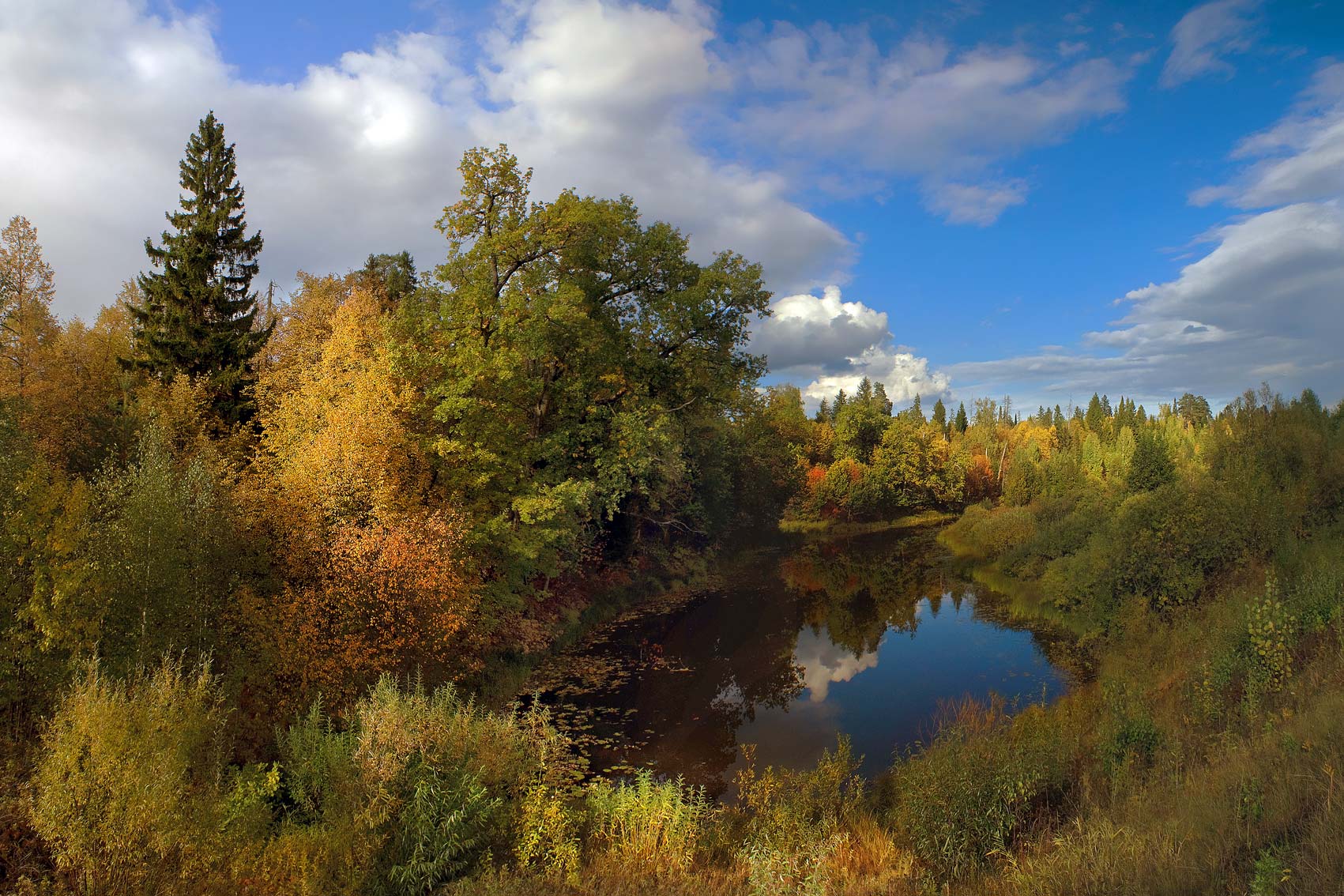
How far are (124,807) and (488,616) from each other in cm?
1089

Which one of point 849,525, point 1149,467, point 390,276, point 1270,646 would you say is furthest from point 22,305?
point 849,525

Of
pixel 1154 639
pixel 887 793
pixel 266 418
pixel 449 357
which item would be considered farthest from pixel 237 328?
pixel 1154 639

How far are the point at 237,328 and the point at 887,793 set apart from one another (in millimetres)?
28854

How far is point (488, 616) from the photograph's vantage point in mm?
17656

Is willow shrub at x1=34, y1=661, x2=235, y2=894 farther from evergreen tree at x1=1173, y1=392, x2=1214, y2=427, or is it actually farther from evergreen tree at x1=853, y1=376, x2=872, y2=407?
evergreen tree at x1=1173, y1=392, x2=1214, y2=427

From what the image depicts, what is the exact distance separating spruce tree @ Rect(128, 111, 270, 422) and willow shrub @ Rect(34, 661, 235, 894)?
1910 cm

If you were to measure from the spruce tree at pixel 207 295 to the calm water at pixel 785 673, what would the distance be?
56.5ft

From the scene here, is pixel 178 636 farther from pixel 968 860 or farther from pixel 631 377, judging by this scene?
pixel 631 377

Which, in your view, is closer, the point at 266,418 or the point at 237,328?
the point at 266,418

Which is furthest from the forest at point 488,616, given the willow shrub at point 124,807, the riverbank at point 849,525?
the riverbank at point 849,525

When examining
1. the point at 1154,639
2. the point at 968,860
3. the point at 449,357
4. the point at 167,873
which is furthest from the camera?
the point at 449,357

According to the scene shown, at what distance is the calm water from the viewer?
50.7 ft

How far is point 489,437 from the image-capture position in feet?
63.8

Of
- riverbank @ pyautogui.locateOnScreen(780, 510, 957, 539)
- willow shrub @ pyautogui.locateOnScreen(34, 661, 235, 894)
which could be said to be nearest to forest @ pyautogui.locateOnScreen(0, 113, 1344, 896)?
willow shrub @ pyautogui.locateOnScreen(34, 661, 235, 894)
